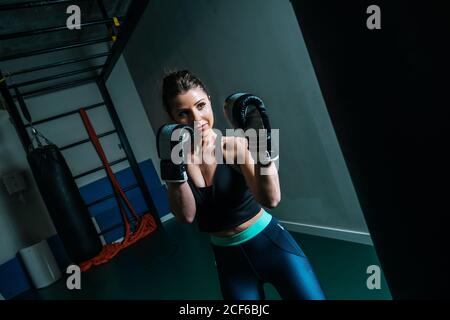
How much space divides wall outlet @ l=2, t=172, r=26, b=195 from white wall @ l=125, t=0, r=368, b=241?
244 centimetres

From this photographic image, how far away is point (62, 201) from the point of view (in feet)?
10.8

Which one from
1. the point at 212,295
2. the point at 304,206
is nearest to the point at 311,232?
the point at 304,206

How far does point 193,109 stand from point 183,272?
7.60 ft

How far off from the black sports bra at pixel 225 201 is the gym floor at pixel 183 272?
4.10 ft

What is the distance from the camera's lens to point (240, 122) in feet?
3.78

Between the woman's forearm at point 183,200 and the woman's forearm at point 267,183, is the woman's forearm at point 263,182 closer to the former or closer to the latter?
the woman's forearm at point 267,183

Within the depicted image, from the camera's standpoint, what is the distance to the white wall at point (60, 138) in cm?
399

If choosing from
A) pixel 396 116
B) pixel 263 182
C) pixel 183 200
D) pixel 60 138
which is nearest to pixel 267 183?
pixel 263 182

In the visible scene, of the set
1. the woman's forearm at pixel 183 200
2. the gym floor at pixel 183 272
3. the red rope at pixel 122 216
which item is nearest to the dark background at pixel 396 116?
the woman's forearm at pixel 183 200

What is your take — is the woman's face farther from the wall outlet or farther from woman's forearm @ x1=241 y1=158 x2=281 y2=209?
the wall outlet

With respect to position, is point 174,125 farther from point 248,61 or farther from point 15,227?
point 15,227

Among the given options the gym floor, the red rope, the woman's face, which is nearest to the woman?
the woman's face


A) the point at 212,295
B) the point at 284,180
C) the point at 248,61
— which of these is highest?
the point at 248,61

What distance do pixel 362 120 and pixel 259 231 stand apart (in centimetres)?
76
